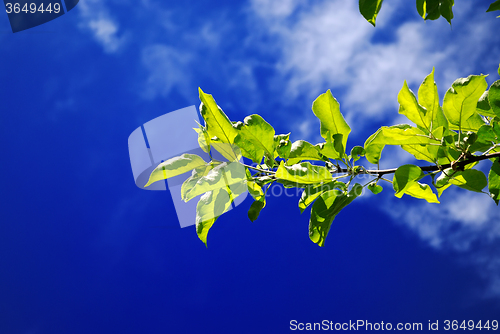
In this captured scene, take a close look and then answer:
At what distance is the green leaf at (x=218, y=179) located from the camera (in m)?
0.78

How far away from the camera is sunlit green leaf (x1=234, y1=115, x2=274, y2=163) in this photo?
0.83 meters

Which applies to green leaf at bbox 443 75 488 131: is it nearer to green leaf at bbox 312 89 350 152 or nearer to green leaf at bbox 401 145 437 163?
green leaf at bbox 401 145 437 163

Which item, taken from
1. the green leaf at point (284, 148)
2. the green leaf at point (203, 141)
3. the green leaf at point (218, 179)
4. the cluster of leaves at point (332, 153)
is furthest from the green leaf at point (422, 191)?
the green leaf at point (203, 141)

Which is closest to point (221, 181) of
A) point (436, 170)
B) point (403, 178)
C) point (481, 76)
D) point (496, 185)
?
point (403, 178)

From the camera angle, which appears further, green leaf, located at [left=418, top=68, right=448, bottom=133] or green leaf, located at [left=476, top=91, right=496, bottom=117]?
green leaf, located at [left=476, top=91, right=496, bottom=117]

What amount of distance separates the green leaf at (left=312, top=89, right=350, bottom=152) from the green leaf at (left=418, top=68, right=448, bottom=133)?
195mm

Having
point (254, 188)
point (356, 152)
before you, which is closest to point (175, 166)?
point (254, 188)

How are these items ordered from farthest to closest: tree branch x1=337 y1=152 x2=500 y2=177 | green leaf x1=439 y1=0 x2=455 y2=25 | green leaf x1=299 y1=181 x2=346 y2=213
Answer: green leaf x1=439 y1=0 x2=455 y2=25 → green leaf x1=299 y1=181 x2=346 y2=213 → tree branch x1=337 y1=152 x2=500 y2=177

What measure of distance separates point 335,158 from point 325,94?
18cm

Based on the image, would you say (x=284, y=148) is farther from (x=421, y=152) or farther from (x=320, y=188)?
(x=421, y=152)

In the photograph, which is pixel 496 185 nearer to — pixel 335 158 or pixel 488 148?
pixel 488 148

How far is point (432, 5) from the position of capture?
1.05m

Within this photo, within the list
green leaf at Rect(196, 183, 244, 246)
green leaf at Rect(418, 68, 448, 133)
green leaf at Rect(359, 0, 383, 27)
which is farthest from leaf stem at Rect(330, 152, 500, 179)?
green leaf at Rect(359, 0, 383, 27)

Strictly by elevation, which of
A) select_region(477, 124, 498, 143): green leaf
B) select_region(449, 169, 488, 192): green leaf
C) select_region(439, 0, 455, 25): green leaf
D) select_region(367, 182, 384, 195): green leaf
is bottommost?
select_region(367, 182, 384, 195): green leaf
